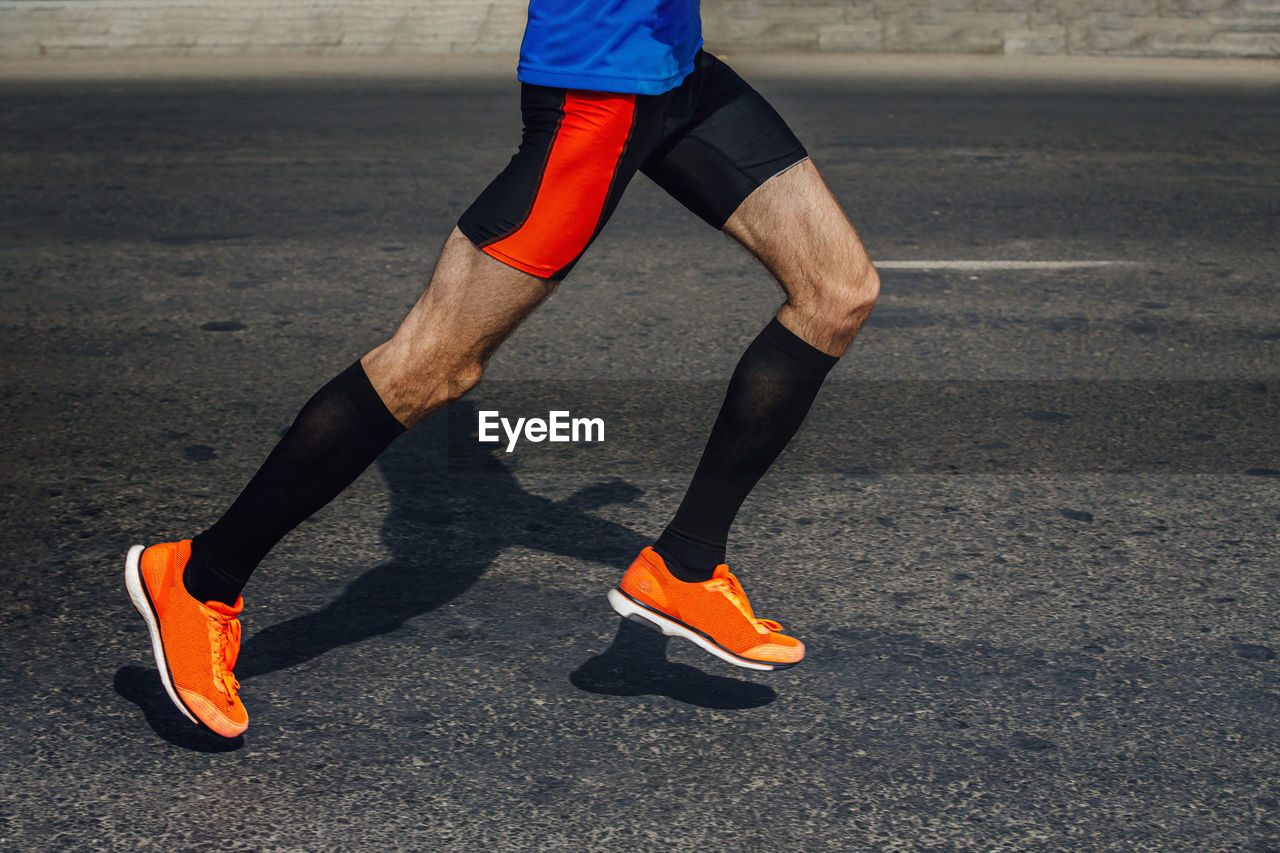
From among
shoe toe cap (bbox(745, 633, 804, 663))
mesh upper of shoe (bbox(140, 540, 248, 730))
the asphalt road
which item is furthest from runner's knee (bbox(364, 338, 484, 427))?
shoe toe cap (bbox(745, 633, 804, 663))

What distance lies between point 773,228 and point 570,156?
0.46m

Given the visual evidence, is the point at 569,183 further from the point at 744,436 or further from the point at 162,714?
the point at 162,714

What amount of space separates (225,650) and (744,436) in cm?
111

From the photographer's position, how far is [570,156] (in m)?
2.68

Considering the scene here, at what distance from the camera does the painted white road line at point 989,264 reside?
649 centimetres

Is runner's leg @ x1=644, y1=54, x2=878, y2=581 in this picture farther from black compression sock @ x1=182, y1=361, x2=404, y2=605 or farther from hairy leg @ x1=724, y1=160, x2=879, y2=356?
black compression sock @ x1=182, y1=361, x2=404, y2=605

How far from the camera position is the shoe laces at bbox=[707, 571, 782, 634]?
2973 millimetres

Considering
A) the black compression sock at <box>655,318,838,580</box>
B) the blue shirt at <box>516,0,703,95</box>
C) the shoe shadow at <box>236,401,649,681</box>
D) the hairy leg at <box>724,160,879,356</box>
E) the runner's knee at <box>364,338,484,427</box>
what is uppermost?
the blue shirt at <box>516,0,703,95</box>

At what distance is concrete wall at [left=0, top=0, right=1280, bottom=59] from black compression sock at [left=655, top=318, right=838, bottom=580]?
1183 cm

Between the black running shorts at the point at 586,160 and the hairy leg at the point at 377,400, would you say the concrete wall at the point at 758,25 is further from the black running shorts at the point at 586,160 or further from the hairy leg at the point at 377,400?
the hairy leg at the point at 377,400

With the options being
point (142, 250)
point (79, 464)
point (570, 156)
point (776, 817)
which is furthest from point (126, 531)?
point (142, 250)

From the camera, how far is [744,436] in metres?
2.99

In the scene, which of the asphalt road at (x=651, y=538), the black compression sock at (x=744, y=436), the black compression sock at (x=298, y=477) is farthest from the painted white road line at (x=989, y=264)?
the black compression sock at (x=298, y=477)

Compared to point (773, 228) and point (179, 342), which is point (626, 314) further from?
point (773, 228)
